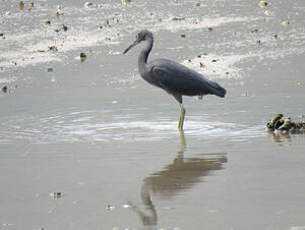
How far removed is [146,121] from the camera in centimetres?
1149

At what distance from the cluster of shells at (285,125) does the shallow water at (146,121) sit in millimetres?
133

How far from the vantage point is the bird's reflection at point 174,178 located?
23.9 feet

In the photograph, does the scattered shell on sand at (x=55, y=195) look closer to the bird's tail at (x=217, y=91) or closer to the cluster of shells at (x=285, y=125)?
the cluster of shells at (x=285, y=125)

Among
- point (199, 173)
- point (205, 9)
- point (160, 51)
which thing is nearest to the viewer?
point (199, 173)

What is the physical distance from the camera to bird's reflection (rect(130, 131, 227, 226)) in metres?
7.28

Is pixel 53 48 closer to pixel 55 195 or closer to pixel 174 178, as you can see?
pixel 174 178

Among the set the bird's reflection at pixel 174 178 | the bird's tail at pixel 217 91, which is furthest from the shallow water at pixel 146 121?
the bird's tail at pixel 217 91

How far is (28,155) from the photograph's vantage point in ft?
31.9

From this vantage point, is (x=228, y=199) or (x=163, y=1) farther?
(x=163, y=1)

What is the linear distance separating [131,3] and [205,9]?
209 centimetres

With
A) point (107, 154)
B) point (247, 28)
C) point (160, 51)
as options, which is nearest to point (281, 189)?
point (107, 154)

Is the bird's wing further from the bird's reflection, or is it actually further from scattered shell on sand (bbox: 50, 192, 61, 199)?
scattered shell on sand (bbox: 50, 192, 61, 199)

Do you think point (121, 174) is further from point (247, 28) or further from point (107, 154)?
point (247, 28)

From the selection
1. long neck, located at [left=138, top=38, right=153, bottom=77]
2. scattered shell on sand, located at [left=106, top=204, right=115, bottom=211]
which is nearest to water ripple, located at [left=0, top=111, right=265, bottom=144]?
long neck, located at [left=138, top=38, right=153, bottom=77]
